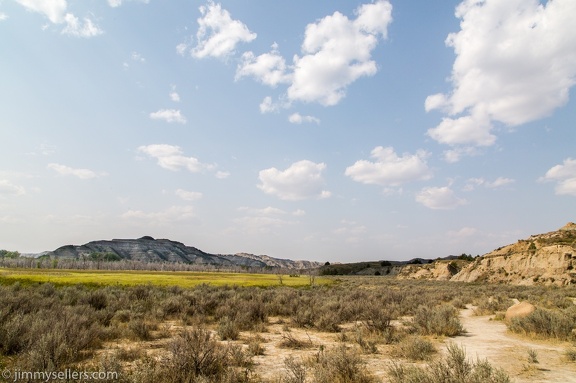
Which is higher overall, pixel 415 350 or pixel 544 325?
pixel 415 350

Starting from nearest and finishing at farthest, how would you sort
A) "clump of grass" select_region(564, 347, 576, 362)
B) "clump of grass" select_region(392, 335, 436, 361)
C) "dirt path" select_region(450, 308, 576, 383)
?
"dirt path" select_region(450, 308, 576, 383)
"clump of grass" select_region(564, 347, 576, 362)
"clump of grass" select_region(392, 335, 436, 361)

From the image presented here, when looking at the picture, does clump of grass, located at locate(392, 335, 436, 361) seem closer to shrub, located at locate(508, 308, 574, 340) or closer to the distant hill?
shrub, located at locate(508, 308, 574, 340)

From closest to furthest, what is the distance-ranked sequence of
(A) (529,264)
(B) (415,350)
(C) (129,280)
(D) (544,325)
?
1. (B) (415,350)
2. (D) (544,325)
3. (C) (129,280)
4. (A) (529,264)

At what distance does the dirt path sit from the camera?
302 inches

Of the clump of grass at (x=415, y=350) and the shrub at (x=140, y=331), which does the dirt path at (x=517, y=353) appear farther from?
the shrub at (x=140, y=331)

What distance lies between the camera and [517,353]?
32.0ft

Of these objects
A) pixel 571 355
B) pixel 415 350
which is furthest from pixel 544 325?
pixel 415 350

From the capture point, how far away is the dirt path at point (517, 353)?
766cm

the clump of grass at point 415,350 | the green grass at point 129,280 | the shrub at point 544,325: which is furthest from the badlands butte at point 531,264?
the clump of grass at point 415,350

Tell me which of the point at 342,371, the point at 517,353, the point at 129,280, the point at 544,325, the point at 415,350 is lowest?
the point at 129,280

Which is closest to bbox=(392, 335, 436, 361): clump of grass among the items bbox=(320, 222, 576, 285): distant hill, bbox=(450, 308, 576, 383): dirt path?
bbox=(450, 308, 576, 383): dirt path

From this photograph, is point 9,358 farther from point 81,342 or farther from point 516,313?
point 516,313

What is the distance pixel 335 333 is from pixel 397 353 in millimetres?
4249

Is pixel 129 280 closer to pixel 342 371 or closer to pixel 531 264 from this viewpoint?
pixel 342 371
